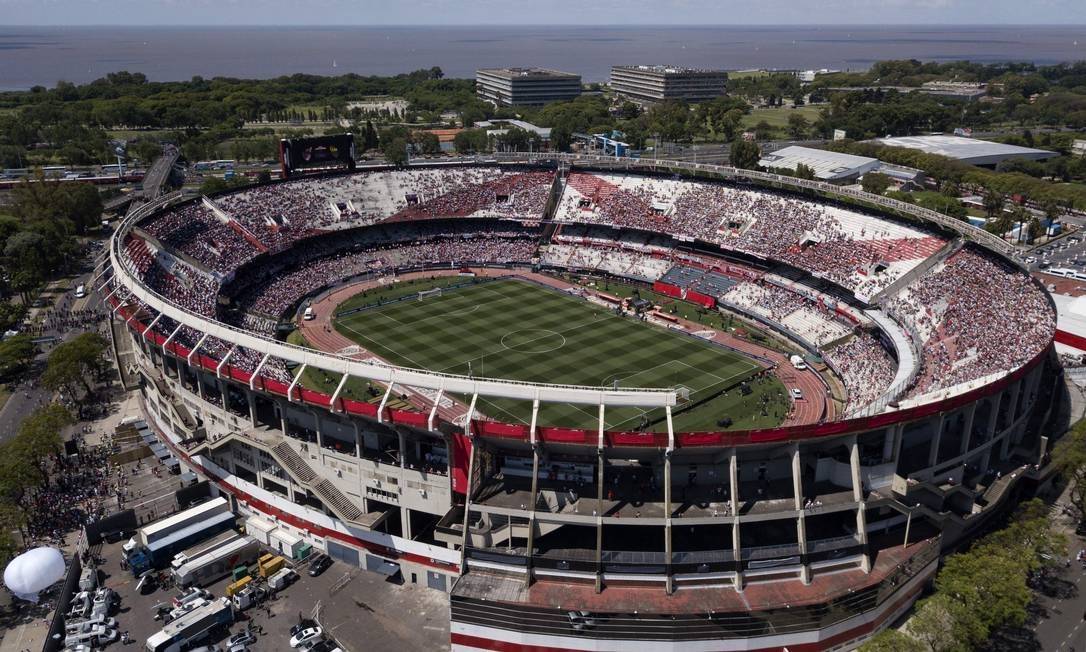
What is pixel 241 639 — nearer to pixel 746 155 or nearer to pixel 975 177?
pixel 746 155

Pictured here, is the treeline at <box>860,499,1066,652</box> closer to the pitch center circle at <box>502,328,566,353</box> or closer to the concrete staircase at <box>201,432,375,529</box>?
the concrete staircase at <box>201,432,375,529</box>

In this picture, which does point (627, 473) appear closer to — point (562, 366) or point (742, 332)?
point (562, 366)

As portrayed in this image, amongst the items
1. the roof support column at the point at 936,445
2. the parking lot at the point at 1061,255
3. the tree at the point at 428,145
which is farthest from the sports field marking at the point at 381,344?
the tree at the point at 428,145

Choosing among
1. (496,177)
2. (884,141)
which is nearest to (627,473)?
(496,177)

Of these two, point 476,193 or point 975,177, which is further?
point 975,177

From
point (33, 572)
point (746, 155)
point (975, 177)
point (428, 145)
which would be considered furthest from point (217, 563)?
point (975, 177)
